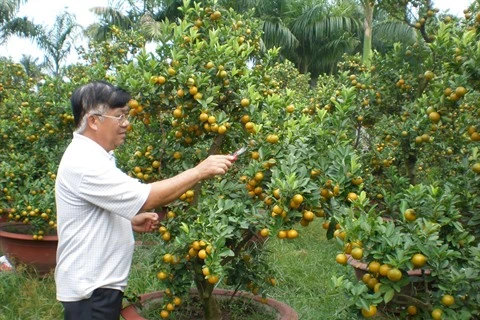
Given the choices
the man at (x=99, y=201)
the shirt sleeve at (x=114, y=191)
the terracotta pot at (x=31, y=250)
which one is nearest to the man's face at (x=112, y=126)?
the man at (x=99, y=201)

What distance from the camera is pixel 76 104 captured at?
2.35 m

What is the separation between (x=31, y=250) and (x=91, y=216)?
264 cm

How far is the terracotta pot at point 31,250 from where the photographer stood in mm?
4547

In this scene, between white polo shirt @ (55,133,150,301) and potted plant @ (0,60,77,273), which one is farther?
potted plant @ (0,60,77,273)

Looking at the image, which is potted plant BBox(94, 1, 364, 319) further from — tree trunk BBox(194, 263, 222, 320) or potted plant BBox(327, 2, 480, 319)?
potted plant BBox(327, 2, 480, 319)

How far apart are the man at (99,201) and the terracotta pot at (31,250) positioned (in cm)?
240

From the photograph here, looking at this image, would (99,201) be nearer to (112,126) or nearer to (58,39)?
(112,126)

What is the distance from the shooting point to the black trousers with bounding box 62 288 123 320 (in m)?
2.27

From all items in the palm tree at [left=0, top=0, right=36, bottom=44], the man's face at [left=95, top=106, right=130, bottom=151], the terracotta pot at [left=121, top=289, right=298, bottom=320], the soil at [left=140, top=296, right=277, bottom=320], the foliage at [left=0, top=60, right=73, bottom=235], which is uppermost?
the palm tree at [left=0, top=0, right=36, bottom=44]

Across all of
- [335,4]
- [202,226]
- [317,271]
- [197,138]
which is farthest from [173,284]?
[335,4]

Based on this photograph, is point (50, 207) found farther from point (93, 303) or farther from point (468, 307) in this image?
point (468, 307)

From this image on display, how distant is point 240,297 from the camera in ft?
10.9

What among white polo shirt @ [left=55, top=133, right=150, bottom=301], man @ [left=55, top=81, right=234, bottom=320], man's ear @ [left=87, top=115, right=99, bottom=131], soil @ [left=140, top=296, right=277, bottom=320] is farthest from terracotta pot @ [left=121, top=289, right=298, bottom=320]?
man's ear @ [left=87, top=115, right=99, bottom=131]

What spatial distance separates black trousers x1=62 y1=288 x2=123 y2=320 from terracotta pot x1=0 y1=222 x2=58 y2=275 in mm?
2389
